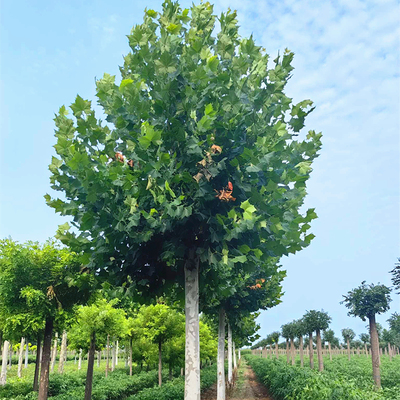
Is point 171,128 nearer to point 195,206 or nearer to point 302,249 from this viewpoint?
point 195,206

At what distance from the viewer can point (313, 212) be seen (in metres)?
5.29

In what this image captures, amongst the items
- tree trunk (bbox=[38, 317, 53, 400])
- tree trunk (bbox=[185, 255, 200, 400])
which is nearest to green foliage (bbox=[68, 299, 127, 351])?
tree trunk (bbox=[38, 317, 53, 400])

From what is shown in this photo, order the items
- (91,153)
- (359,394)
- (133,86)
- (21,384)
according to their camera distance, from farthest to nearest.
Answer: (21,384) < (359,394) < (91,153) < (133,86)

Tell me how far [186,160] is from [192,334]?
2.77m

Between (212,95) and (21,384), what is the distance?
64.2 feet

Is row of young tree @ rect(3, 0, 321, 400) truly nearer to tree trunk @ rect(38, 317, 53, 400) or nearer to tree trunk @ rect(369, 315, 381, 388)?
tree trunk @ rect(38, 317, 53, 400)

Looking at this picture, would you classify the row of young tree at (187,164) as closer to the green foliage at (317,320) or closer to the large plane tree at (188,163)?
the large plane tree at (188,163)

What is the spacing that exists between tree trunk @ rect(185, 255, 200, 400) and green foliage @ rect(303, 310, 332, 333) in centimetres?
2802

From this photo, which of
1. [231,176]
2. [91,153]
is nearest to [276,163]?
[231,176]

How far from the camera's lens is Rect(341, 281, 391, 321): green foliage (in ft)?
64.4

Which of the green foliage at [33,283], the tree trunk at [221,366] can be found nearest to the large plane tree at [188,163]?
the green foliage at [33,283]

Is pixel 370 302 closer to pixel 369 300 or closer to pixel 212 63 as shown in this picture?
pixel 369 300

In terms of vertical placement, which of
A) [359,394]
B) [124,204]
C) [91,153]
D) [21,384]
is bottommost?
[21,384]

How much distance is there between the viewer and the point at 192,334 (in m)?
5.69
